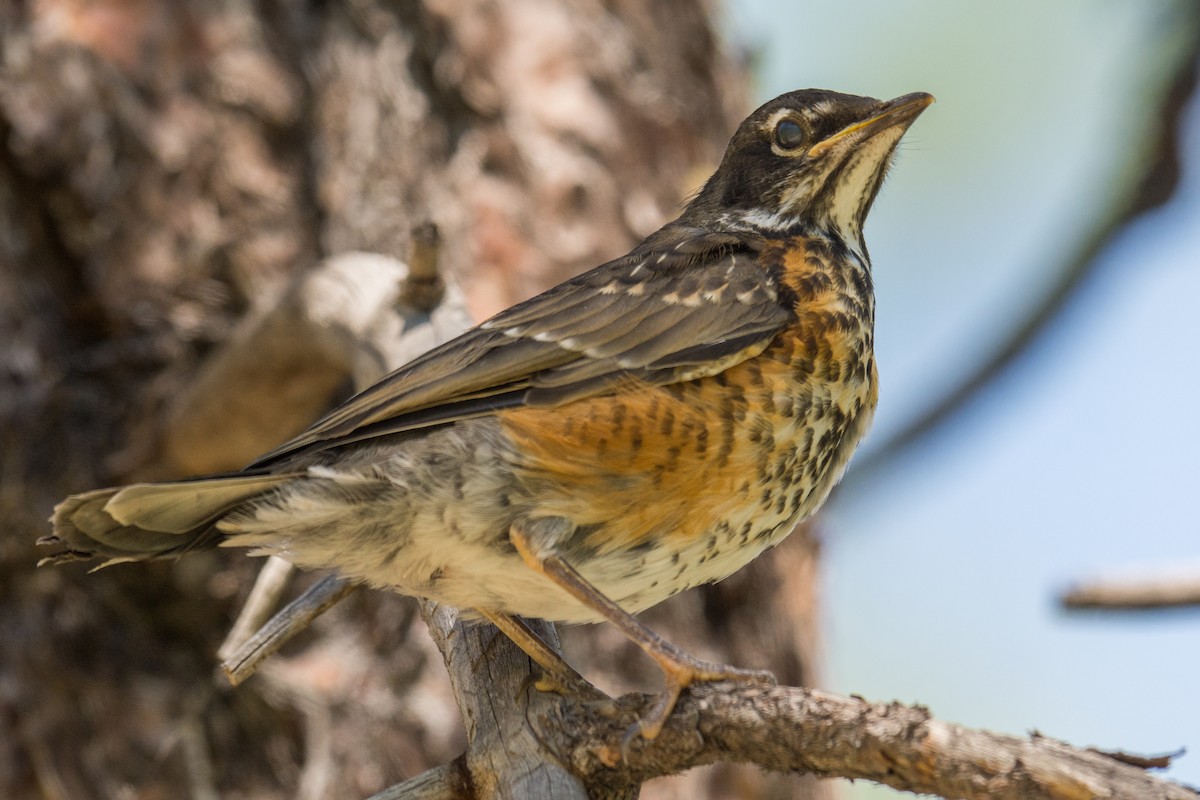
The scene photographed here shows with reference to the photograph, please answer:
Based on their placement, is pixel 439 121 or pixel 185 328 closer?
pixel 185 328

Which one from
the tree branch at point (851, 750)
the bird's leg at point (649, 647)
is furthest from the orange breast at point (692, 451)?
the tree branch at point (851, 750)

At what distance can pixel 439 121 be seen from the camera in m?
5.36

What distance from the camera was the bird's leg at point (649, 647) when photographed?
8.45 feet

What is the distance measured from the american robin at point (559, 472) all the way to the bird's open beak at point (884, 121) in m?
0.78

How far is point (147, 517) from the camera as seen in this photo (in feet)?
9.46

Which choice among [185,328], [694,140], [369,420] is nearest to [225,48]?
[185,328]

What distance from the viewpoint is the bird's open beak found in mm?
3914

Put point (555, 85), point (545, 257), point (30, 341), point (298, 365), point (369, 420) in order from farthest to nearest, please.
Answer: point (555, 85), point (545, 257), point (30, 341), point (298, 365), point (369, 420)

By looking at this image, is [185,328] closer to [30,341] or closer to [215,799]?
[30,341]

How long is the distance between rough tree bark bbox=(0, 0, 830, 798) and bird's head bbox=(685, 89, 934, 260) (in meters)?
1.10

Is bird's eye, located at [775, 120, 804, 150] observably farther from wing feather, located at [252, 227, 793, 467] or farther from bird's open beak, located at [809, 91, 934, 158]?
wing feather, located at [252, 227, 793, 467]

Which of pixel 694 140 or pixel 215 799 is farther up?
pixel 694 140

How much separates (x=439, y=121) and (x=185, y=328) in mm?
1289

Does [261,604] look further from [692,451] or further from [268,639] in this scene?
[692,451]
